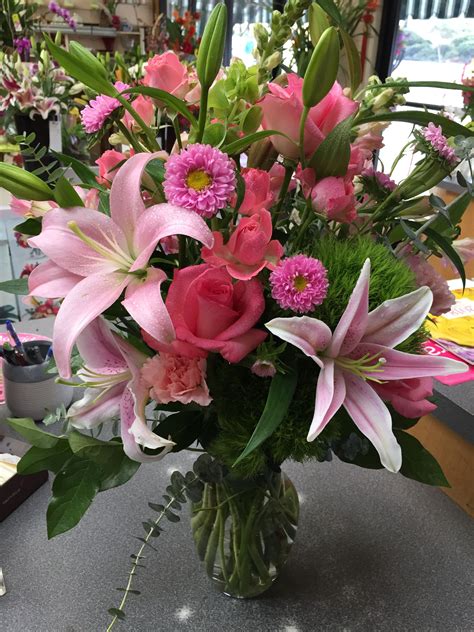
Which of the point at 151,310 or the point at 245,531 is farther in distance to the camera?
the point at 245,531

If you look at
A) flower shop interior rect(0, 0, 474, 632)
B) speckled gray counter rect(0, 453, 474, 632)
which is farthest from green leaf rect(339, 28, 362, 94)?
speckled gray counter rect(0, 453, 474, 632)

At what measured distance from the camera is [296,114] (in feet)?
1.70

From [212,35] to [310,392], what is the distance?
31cm

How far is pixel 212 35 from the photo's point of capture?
1.71ft

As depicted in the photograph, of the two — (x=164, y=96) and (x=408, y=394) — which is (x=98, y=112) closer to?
(x=164, y=96)

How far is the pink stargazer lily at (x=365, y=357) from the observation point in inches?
18.6

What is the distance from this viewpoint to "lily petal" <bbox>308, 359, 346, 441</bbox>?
1.52ft

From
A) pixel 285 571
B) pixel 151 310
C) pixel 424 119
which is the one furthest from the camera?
pixel 285 571

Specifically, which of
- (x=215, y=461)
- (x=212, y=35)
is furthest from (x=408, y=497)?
(x=212, y=35)

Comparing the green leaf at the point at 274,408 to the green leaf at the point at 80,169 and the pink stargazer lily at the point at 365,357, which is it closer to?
the pink stargazer lily at the point at 365,357

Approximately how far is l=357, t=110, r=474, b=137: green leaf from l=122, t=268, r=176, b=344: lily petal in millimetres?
238

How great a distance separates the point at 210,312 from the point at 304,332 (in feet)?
0.24

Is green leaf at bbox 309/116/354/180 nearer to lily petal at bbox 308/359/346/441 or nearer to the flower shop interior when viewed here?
the flower shop interior

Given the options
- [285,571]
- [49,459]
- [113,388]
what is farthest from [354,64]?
[285,571]
